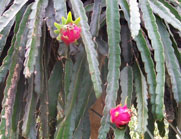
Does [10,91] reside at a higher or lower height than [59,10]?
lower

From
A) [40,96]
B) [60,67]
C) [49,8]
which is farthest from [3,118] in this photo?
[49,8]

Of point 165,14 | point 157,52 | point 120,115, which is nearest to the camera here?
point 120,115

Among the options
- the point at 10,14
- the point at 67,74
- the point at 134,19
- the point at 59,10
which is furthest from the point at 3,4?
the point at 134,19

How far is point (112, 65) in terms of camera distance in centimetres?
77

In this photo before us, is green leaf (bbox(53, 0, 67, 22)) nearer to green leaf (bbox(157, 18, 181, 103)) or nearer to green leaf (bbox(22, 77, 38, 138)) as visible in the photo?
green leaf (bbox(22, 77, 38, 138))

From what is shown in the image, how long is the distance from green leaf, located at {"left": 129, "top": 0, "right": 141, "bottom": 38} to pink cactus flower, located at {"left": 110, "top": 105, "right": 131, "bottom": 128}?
19cm

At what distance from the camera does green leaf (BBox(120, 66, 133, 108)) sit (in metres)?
0.80

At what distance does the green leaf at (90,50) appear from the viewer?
70cm

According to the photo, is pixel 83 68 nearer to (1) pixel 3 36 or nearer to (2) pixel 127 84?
(2) pixel 127 84

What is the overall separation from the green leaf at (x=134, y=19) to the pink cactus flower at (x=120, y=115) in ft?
0.62

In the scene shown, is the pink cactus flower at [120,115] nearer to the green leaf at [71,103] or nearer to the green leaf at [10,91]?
the green leaf at [71,103]

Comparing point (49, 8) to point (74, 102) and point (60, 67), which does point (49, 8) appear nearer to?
point (60, 67)

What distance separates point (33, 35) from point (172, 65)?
0.40m

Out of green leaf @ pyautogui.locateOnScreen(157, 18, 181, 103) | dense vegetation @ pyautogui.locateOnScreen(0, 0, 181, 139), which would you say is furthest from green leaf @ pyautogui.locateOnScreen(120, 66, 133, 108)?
green leaf @ pyautogui.locateOnScreen(157, 18, 181, 103)
